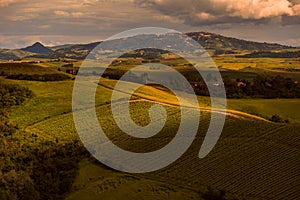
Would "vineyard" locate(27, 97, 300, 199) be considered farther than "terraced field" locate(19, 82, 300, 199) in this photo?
No

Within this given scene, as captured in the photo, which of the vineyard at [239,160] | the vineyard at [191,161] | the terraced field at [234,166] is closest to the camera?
the vineyard at [239,160]

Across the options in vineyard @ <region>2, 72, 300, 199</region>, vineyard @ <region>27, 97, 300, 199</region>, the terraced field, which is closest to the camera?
vineyard @ <region>27, 97, 300, 199</region>

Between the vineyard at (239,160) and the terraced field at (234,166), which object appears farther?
the terraced field at (234,166)

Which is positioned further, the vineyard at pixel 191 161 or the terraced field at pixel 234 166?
the vineyard at pixel 191 161

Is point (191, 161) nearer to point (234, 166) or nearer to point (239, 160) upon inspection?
point (234, 166)

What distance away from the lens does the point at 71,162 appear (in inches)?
2454

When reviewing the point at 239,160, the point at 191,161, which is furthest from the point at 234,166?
the point at 191,161

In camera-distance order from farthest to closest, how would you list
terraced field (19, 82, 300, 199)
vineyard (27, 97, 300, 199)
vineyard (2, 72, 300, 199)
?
vineyard (2, 72, 300, 199) < terraced field (19, 82, 300, 199) < vineyard (27, 97, 300, 199)

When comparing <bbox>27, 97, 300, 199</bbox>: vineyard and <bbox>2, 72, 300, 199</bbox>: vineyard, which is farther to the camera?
<bbox>2, 72, 300, 199</bbox>: vineyard

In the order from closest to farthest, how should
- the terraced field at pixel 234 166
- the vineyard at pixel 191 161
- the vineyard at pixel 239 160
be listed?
the vineyard at pixel 239 160
the terraced field at pixel 234 166
the vineyard at pixel 191 161

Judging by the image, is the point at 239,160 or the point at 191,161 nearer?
the point at 239,160

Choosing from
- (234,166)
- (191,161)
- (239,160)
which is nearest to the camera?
(234,166)

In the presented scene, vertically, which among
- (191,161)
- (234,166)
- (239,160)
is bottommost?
(191,161)

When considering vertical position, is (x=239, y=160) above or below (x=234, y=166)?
above
